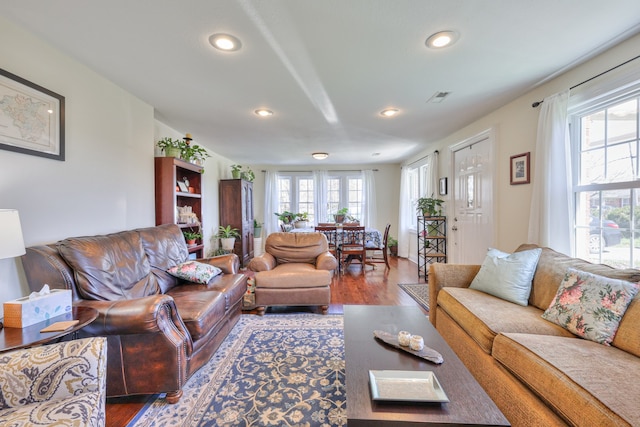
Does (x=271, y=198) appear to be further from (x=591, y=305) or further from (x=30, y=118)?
(x=591, y=305)

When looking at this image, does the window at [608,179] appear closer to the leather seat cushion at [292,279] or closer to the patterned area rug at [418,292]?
the patterned area rug at [418,292]

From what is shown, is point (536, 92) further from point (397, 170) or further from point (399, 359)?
point (397, 170)

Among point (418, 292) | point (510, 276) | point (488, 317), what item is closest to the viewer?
point (488, 317)

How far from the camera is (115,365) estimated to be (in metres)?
1.60

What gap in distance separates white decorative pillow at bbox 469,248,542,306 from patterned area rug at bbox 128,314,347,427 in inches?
53.1

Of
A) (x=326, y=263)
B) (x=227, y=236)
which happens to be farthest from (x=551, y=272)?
(x=227, y=236)

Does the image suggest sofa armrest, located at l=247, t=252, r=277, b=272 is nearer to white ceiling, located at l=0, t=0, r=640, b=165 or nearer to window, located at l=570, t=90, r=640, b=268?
white ceiling, located at l=0, t=0, r=640, b=165

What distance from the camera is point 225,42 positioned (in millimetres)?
1859

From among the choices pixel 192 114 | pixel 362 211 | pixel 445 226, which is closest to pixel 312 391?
pixel 192 114

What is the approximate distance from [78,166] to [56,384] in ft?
5.85

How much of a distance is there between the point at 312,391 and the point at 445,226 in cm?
371

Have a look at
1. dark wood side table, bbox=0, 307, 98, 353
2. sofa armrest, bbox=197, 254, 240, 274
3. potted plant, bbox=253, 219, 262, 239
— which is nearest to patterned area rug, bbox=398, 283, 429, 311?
sofa armrest, bbox=197, 254, 240, 274

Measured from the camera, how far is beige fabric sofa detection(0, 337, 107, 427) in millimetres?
954

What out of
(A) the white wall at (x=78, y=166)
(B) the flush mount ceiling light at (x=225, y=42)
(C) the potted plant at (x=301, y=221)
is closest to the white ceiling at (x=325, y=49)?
(B) the flush mount ceiling light at (x=225, y=42)
